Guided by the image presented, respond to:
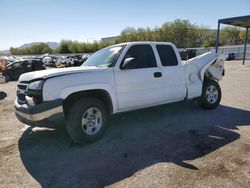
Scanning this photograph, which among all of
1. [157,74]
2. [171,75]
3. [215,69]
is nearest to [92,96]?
[157,74]

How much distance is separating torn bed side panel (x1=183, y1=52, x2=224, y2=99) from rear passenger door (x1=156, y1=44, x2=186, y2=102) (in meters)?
Answer: 0.27

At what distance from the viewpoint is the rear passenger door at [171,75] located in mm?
5598

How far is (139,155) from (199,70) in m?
3.45

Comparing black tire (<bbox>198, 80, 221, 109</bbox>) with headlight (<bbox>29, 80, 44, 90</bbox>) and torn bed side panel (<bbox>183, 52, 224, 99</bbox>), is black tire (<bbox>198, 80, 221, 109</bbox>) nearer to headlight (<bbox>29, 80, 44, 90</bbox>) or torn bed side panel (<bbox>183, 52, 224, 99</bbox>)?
torn bed side panel (<bbox>183, 52, 224, 99</bbox>)

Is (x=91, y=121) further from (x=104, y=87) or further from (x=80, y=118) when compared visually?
(x=104, y=87)

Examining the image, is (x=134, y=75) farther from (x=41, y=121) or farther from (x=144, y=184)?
(x=144, y=184)

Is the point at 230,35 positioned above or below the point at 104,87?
below

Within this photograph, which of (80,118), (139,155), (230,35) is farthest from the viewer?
(230,35)

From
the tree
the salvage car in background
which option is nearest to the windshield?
the salvage car in background

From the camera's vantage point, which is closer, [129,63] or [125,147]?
[125,147]

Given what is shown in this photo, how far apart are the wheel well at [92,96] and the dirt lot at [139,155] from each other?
0.71 metres

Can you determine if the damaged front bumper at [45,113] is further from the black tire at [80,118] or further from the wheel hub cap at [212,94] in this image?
the wheel hub cap at [212,94]

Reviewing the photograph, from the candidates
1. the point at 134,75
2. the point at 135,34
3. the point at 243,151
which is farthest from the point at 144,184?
the point at 135,34

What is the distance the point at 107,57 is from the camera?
516 centimetres
